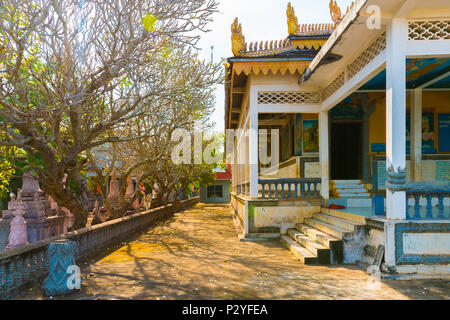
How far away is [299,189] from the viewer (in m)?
11.4

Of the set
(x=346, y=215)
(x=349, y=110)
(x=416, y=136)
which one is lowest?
(x=346, y=215)

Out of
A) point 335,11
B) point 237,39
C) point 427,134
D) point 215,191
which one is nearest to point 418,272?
point 427,134

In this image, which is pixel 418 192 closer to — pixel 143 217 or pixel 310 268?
pixel 310 268

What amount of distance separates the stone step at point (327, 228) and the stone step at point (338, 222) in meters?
0.09

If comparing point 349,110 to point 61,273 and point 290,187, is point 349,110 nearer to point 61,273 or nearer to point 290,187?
A: point 290,187

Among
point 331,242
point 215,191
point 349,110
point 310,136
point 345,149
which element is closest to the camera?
point 331,242

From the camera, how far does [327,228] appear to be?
8.30 meters

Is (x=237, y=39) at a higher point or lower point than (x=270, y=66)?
higher

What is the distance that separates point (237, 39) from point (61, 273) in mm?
7790

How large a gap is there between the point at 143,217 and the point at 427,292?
10.8m

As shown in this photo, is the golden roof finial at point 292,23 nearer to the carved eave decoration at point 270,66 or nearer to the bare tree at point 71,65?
the carved eave decoration at point 270,66

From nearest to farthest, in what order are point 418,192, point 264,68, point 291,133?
point 418,192 < point 264,68 < point 291,133

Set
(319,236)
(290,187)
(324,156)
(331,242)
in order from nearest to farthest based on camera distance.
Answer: (331,242) < (319,236) < (324,156) < (290,187)
